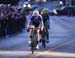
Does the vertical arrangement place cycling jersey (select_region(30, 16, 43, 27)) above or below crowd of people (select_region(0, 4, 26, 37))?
above

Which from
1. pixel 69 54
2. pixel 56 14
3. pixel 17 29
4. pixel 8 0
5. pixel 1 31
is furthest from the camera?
pixel 56 14

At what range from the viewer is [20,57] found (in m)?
16.8

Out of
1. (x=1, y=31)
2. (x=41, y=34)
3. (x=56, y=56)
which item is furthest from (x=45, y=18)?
(x=1, y=31)

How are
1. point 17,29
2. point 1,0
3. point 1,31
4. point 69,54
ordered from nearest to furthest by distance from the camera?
1. point 69,54
2. point 1,31
3. point 17,29
4. point 1,0

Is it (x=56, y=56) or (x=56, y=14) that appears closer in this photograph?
(x=56, y=56)

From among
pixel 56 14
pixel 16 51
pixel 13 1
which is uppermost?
pixel 16 51

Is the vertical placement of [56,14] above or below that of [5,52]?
Result: below

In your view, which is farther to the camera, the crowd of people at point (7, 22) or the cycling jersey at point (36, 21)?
the crowd of people at point (7, 22)

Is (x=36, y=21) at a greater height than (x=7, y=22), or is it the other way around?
(x=36, y=21)

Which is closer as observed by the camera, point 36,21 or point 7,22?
point 36,21

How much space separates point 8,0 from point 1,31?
52.8 feet

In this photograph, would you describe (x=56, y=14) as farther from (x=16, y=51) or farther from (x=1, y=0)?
(x=16, y=51)

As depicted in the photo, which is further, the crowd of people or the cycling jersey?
the crowd of people

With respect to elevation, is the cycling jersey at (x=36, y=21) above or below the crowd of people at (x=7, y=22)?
above
